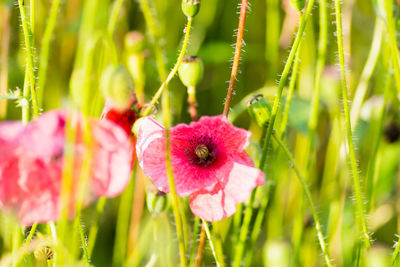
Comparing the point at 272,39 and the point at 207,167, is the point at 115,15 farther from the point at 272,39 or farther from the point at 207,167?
the point at 272,39

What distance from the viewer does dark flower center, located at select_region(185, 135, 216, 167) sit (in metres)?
0.56

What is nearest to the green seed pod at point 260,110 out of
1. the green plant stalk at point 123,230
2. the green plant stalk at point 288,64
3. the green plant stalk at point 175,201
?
the green plant stalk at point 288,64

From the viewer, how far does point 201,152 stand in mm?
566

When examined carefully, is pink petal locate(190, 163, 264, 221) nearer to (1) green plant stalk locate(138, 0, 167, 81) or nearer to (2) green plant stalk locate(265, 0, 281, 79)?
(1) green plant stalk locate(138, 0, 167, 81)

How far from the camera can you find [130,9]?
47.4 inches

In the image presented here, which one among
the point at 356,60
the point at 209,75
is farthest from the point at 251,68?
the point at 356,60

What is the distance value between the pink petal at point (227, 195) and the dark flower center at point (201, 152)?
0.20ft

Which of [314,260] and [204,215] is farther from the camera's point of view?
[314,260]

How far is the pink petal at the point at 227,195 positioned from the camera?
1.53ft

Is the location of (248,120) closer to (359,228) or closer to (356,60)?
(356,60)

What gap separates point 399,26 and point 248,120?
514mm

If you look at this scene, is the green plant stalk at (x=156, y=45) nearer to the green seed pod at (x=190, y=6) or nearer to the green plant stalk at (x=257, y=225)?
the green seed pod at (x=190, y=6)

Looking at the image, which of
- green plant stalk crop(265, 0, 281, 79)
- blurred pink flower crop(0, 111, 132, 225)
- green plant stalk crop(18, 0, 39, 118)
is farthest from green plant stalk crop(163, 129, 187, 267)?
green plant stalk crop(265, 0, 281, 79)

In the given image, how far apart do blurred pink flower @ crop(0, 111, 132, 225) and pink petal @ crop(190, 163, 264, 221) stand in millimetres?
111
